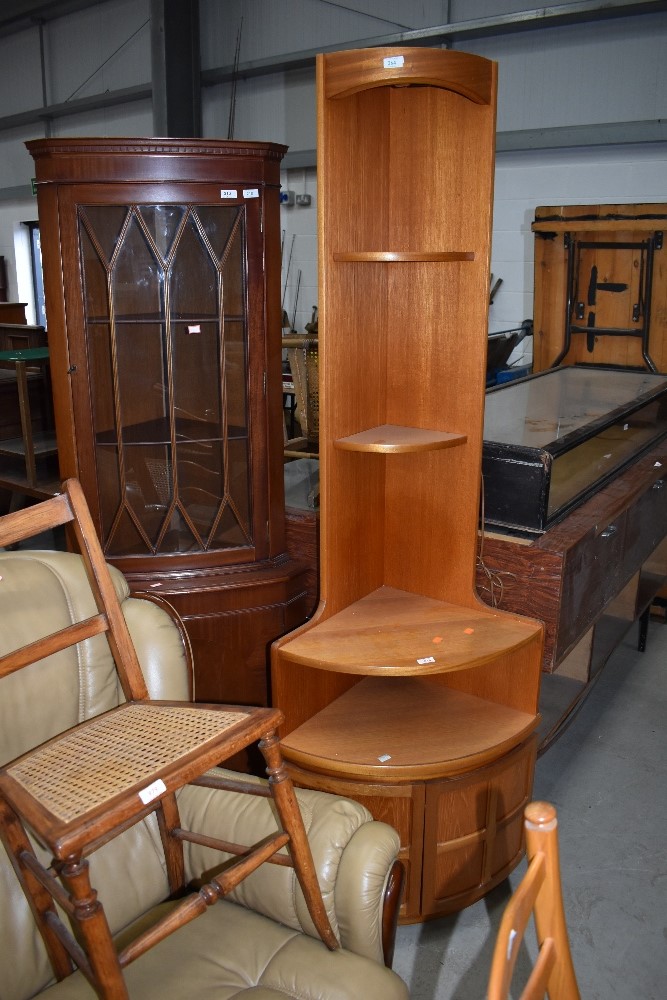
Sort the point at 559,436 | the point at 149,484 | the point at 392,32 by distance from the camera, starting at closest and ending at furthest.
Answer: the point at 149,484 → the point at 559,436 → the point at 392,32

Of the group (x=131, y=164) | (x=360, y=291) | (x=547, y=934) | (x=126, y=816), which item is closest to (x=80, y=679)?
(x=126, y=816)

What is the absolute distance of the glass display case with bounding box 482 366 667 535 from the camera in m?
2.24

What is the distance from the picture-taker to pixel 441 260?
1.90m

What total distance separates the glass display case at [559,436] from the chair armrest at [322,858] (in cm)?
99

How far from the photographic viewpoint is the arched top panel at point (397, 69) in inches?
67.4

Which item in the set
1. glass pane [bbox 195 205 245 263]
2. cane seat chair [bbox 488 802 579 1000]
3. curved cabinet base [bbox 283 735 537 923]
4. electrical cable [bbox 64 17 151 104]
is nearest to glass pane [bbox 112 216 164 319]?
glass pane [bbox 195 205 245 263]

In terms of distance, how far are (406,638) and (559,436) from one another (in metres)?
0.83

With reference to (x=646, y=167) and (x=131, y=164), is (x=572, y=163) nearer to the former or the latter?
(x=646, y=167)

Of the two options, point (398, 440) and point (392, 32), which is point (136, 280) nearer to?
point (398, 440)

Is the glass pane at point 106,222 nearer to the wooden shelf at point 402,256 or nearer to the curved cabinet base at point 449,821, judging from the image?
the wooden shelf at point 402,256

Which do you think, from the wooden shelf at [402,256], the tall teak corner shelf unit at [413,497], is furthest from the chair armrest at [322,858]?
the wooden shelf at [402,256]

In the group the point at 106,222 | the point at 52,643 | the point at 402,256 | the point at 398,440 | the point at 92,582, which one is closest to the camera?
the point at 52,643

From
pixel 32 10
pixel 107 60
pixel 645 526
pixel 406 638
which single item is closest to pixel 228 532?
pixel 406 638

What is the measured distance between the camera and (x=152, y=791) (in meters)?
1.21
